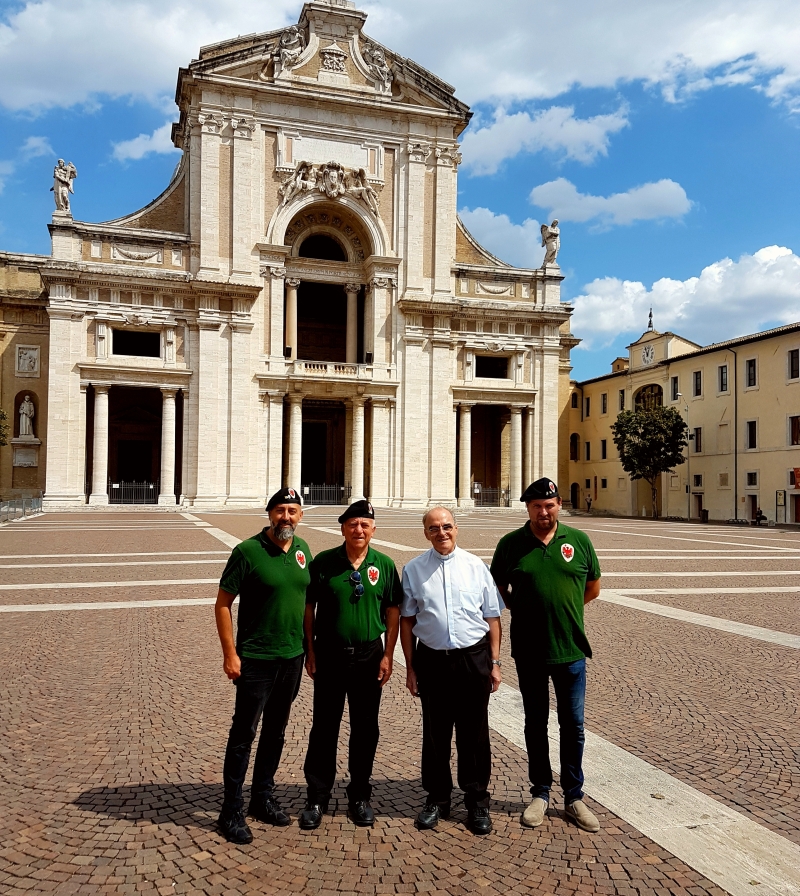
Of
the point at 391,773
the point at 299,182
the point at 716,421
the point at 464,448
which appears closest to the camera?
the point at 391,773

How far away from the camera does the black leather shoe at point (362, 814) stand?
432 centimetres

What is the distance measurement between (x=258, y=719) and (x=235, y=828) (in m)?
0.56


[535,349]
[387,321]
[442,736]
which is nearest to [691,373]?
[535,349]

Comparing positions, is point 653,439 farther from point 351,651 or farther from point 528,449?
point 351,651

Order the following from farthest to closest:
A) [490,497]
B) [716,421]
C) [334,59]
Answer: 1. [490,497]
2. [716,421]
3. [334,59]

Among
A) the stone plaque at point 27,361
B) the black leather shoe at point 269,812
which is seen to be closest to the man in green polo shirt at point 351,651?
the black leather shoe at point 269,812

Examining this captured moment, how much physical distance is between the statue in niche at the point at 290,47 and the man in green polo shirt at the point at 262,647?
4216 centimetres

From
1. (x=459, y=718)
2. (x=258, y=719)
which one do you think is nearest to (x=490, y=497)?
(x=459, y=718)

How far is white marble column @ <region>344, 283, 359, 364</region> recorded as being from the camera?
43.2 meters

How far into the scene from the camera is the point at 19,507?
32000mm

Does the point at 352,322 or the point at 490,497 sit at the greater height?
the point at 352,322

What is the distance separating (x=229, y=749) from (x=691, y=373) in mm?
46104

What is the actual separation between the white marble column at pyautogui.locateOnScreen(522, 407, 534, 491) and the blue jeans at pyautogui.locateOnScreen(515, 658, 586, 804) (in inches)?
1629

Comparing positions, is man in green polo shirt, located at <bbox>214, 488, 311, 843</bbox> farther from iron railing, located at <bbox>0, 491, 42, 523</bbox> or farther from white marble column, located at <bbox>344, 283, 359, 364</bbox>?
white marble column, located at <bbox>344, 283, 359, 364</bbox>
